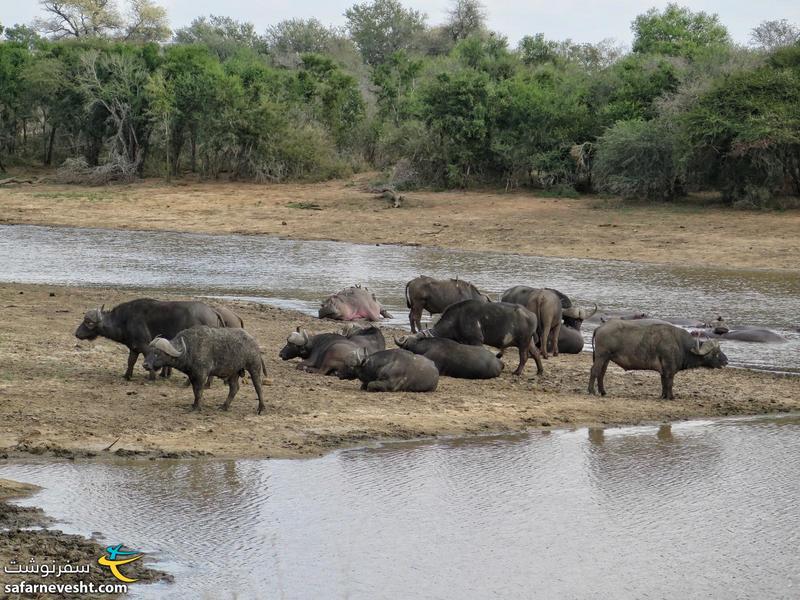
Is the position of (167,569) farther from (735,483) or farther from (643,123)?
(643,123)

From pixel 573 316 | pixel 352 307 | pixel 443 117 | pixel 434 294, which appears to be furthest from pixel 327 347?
pixel 443 117

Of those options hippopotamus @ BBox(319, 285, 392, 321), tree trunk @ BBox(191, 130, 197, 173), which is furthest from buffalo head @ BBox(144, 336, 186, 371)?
tree trunk @ BBox(191, 130, 197, 173)

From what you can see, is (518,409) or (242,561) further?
(518,409)

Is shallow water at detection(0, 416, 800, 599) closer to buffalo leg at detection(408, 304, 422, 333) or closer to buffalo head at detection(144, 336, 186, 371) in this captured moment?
buffalo head at detection(144, 336, 186, 371)

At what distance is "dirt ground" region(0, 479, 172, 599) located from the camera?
19.3 feet

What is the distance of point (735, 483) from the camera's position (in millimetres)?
8477

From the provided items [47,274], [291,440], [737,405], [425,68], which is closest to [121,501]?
[291,440]

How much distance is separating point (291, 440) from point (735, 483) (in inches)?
131

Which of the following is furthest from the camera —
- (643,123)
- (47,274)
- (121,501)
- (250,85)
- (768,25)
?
(768,25)

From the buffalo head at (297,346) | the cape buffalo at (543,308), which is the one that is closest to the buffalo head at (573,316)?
the cape buffalo at (543,308)

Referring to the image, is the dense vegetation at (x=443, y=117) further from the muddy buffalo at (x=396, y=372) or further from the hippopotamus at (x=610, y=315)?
the muddy buffalo at (x=396, y=372)

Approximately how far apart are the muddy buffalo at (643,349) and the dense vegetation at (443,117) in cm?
1747

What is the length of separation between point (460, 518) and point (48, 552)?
8.48ft

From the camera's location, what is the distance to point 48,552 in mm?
6223
